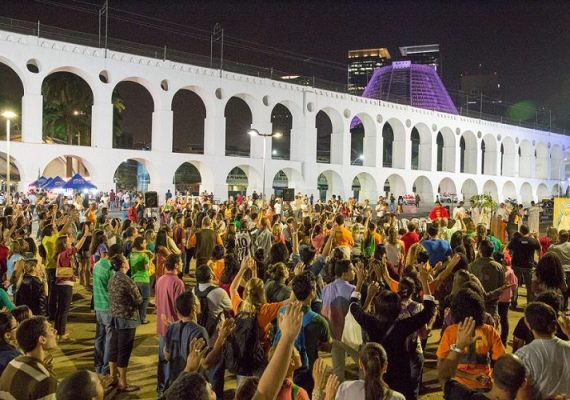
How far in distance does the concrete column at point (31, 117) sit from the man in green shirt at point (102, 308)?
22.6m

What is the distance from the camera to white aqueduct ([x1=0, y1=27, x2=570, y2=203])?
25625mm

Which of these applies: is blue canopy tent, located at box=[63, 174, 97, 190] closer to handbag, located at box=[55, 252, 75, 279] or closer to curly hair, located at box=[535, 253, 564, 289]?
handbag, located at box=[55, 252, 75, 279]

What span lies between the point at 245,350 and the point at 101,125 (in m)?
26.7

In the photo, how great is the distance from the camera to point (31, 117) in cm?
2547

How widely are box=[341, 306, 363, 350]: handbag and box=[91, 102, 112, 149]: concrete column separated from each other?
2576cm

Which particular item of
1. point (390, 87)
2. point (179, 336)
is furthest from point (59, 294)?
point (390, 87)

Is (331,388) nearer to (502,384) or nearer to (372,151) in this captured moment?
(502,384)

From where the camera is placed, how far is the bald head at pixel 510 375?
2.54m

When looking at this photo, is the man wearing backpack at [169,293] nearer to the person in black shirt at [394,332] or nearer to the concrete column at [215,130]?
the person in black shirt at [394,332]

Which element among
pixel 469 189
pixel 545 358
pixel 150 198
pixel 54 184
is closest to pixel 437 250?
pixel 545 358

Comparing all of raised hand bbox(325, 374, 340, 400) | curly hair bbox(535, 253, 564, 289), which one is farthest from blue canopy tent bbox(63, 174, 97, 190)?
raised hand bbox(325, 374, 340, 400)

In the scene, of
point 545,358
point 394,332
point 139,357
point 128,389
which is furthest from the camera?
point 139,357

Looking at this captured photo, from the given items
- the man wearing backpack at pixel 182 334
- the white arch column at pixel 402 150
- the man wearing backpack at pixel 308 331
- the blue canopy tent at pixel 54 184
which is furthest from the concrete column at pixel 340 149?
the man wearing backpack at pixel 182 334

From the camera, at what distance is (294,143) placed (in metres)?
38.2
